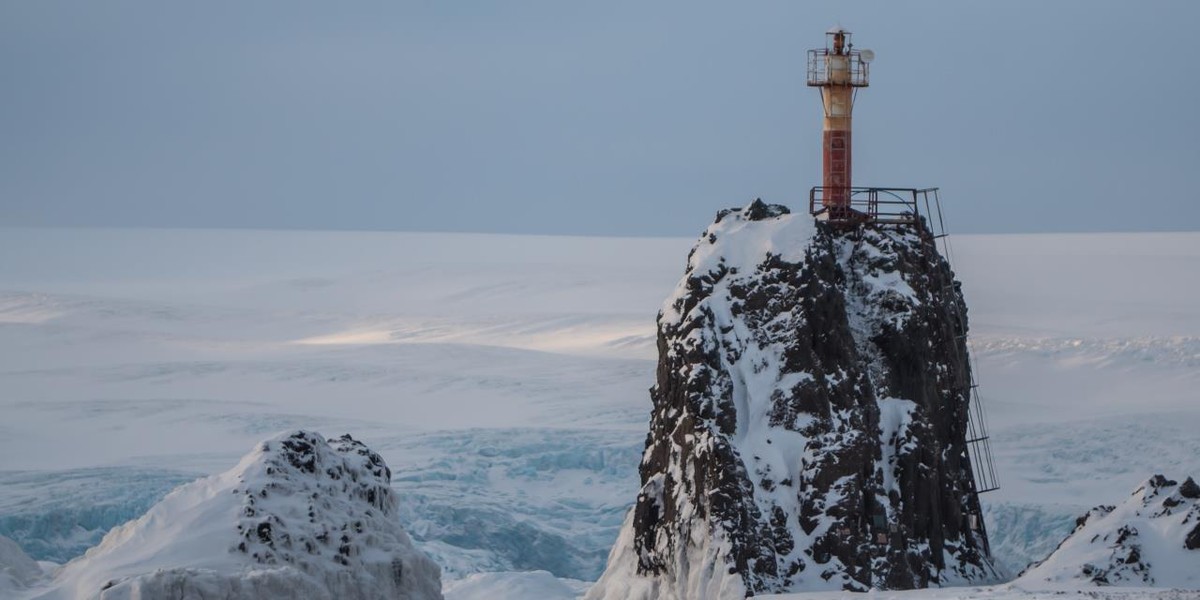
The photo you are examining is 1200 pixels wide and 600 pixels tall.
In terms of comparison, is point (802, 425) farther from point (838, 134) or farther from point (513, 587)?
point (513, 587)

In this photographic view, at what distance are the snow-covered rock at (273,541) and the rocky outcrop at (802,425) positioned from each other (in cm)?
1158

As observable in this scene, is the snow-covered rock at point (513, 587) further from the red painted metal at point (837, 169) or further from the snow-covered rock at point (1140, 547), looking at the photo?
the snow-covered rock at point (1140, 547)

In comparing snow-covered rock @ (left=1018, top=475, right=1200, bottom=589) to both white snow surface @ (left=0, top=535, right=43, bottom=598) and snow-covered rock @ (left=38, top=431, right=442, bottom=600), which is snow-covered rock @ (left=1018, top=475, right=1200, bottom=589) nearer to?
snow-covered rock @ (left=38, top=431, right=442, bottom=600)

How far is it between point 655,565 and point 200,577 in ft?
75.5

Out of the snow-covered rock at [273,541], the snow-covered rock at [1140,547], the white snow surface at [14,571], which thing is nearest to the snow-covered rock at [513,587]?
the snow-covered rock at [273,541]

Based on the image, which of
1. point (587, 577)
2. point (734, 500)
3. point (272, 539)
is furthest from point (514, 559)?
point (272, 539)

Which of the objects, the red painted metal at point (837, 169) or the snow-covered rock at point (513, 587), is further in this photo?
the snow-covered rock at point (513, 587)

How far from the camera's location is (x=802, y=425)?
235 ft

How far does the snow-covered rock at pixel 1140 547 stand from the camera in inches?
2505

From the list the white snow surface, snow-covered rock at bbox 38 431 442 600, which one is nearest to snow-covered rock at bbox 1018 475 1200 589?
snow-covered rock at bbox 38 431 442 600

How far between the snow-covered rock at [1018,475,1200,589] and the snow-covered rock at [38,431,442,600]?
2171 cm

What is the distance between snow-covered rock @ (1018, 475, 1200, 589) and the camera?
6362 centimetres

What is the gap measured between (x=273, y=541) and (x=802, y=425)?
22.9 m

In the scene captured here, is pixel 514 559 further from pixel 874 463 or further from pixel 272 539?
pixel 272 539
